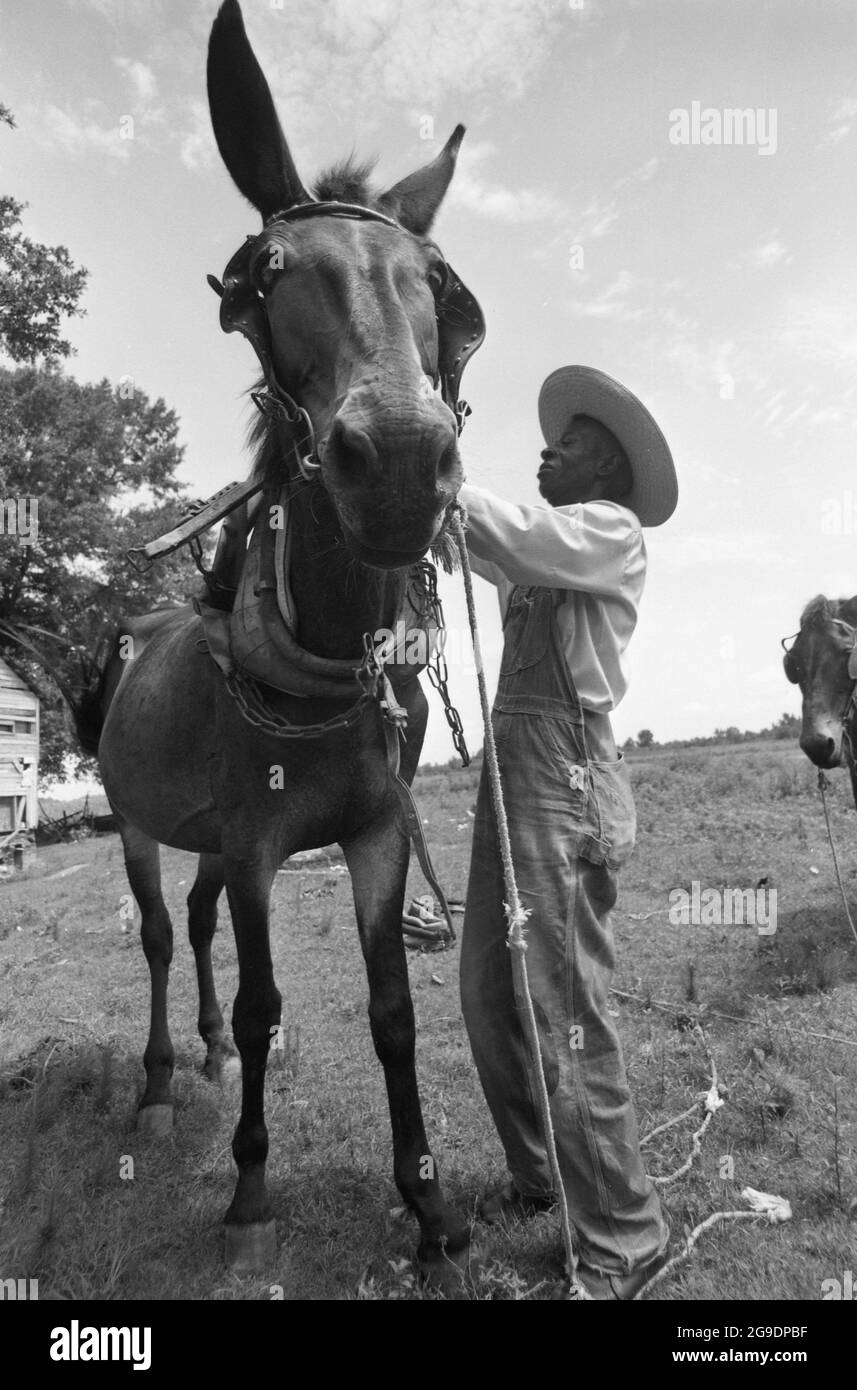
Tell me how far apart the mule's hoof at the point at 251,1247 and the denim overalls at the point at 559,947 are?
0.96 m

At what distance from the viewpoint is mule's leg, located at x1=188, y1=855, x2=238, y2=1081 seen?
16.6 ft

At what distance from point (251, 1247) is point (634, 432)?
11.2 ft

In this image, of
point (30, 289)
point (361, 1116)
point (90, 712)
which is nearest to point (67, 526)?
point (30, 289)

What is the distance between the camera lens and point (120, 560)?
83.2 ft

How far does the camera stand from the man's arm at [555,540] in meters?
2.67

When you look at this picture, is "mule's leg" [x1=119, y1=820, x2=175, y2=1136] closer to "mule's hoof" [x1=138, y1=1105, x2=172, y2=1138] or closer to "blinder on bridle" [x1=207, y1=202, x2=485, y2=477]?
"mule's hoof" [x1=138, y1=1105, x2=172, y2=1138]

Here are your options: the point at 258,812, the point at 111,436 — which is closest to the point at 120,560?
the point at 111,436

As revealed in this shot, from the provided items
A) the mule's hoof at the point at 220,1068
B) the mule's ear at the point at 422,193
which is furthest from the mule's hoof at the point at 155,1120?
the mule's ear at the point at 422,193

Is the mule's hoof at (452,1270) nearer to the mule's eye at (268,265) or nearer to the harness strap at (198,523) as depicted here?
the harness strap at (198,523)

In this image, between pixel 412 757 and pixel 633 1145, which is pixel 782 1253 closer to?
pixel 633 1145

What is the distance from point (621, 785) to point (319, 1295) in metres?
2.08

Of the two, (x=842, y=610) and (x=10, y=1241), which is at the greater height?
(x=842, y=610)

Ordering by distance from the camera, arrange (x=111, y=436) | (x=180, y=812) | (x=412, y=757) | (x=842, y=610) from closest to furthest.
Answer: (x=412, y=757)
(x=180, y=812)
(x=842, y=610)
(x=111, y=436)

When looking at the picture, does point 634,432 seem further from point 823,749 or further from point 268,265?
point 823,749
